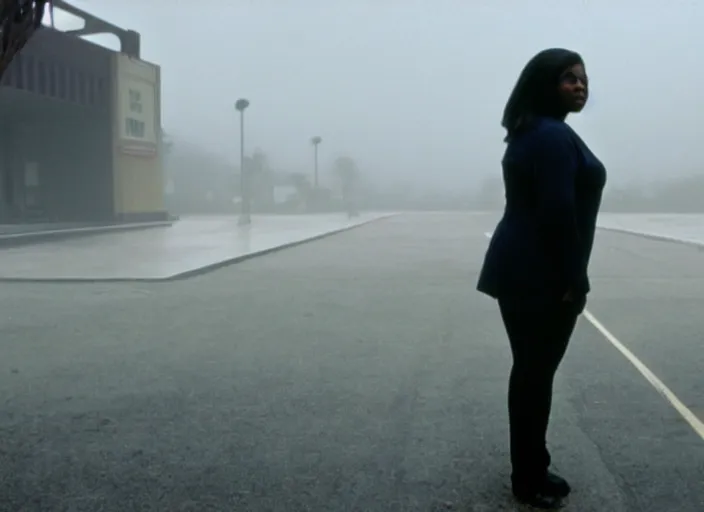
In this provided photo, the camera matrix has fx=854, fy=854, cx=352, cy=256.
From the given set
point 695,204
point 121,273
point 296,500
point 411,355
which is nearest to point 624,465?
point 296,500

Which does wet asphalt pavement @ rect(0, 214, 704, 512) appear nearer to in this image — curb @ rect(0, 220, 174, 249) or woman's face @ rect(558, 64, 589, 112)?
woman's face @ rect(558, 64, 589, 112)

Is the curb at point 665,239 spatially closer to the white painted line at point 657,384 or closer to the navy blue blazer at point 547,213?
the white painted line at point 657,384

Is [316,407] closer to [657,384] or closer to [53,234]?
[657,384]

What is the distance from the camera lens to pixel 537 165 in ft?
10.9

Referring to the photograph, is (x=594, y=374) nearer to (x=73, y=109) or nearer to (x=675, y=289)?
(x=675, y=289)

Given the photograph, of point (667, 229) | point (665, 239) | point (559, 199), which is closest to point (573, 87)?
point (559, 199)

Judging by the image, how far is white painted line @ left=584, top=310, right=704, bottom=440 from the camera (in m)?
5.05

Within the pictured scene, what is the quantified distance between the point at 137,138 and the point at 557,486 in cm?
3702

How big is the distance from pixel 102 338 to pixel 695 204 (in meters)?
64.5

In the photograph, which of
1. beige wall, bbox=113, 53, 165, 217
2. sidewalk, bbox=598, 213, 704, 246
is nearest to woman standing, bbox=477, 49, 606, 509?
sidewalk, bbox=598, 213, 704, 246

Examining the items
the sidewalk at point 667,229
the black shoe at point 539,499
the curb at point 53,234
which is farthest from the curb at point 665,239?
the black shoe at point 539,499

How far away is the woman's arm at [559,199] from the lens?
3.26m

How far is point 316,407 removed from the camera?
543 cm

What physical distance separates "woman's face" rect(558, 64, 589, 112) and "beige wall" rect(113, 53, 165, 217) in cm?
3510
